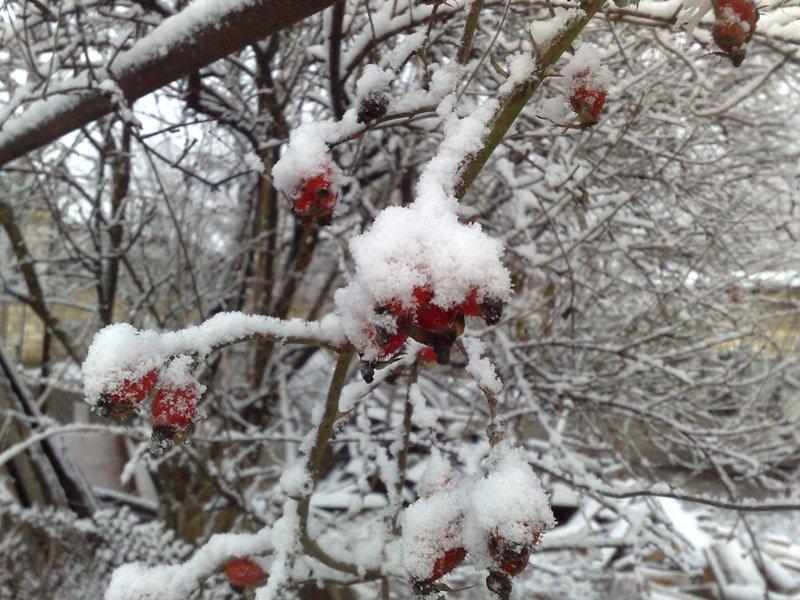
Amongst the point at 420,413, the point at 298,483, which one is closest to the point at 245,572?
the point at 298,483

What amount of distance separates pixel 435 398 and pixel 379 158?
1989 millimetres

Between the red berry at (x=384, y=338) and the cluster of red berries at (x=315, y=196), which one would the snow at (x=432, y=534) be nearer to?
the red berry at (x=384, y=338)

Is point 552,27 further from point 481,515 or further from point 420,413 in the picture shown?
point 420,413

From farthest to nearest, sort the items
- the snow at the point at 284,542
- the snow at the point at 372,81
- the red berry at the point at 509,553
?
the snow at the point at 284,542 < the snow at the point at 372,81 < the red berry at the point at 509,553

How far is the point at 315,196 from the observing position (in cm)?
100

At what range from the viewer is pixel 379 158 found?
4703 millimetres

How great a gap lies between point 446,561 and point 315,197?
22.9 inches

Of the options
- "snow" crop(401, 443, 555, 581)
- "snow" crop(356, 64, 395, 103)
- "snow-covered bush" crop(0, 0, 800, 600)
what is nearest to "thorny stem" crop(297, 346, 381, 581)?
"snow-covered bush" crop(0, 0, 800, 600)

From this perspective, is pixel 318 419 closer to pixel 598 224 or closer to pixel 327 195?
pixel 327 195

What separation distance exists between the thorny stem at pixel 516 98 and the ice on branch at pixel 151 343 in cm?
32

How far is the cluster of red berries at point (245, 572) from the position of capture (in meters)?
1.18

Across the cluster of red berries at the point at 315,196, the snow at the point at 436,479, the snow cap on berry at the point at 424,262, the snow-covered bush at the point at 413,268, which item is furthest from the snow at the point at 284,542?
the snow cap on berry at the point at 424,262

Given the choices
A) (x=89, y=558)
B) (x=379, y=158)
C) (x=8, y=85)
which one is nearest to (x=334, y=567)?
(x=8, y=85)

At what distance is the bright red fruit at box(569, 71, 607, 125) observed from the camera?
3.22 ft
